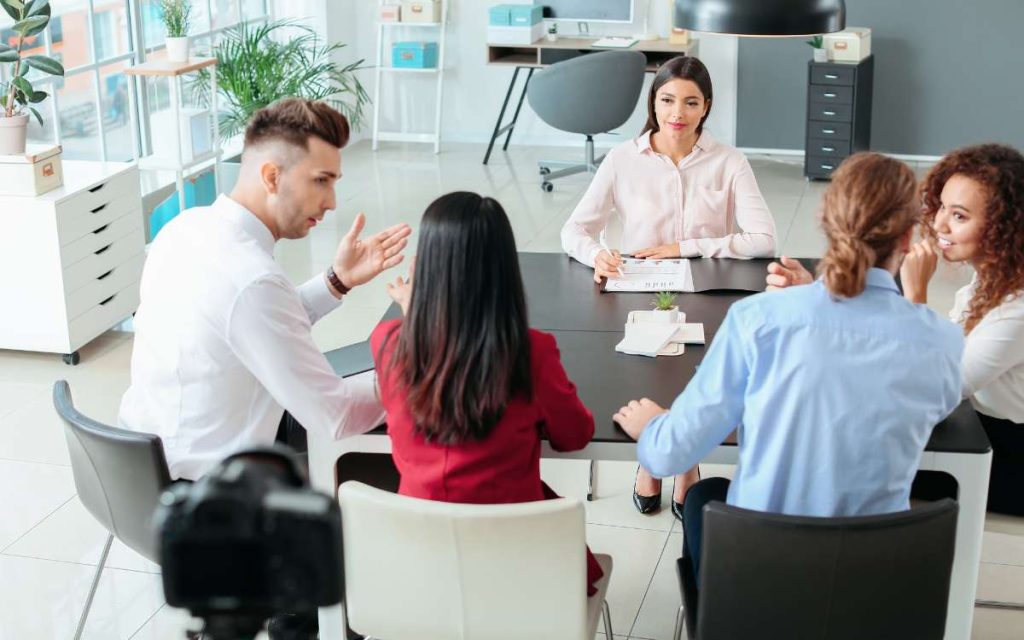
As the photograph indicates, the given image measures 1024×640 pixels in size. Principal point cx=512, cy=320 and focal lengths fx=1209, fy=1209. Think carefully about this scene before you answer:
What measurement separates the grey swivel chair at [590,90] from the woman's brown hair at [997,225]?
4264 mm

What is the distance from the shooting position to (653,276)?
318 centimetres

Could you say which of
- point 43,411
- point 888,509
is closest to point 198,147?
point 43,411

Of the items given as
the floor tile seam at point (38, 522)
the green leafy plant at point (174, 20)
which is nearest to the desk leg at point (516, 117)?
the green leafy plant at point (174, 20)

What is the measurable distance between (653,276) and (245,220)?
1.15m

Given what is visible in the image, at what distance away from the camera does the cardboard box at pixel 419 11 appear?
25.9 ft

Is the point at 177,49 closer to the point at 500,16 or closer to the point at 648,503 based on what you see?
the point at 500,16

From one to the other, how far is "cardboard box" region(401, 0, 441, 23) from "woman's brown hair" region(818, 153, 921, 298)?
6.35 meters

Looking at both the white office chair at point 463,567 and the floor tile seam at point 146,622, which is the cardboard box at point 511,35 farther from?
the white office chair at point 463,567

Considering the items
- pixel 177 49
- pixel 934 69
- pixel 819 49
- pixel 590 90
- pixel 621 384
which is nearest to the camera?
pixel 621 384

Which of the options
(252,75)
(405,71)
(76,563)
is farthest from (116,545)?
(405,71)

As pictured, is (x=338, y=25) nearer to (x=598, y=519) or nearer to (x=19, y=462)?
(x=19, y=462)

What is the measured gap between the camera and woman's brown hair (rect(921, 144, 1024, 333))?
2506mm

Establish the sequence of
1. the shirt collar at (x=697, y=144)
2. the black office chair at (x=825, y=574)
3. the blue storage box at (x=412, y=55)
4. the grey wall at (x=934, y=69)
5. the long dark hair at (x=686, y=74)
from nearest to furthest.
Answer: the black office chair at (x=825, y=574) → the long dark hair at (x=686, y=74) → the shirt collar at (x=697, y=144) → the grey wall at (x=934, y=69) → the blue storage box at (x=412, y=55)

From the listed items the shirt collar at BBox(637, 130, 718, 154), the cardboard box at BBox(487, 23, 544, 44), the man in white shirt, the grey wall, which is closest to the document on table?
the shirt collar at BBox(637, 130, 718, 154)
